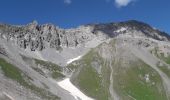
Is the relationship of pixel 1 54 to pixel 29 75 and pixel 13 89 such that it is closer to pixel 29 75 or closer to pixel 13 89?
pixel 29 75

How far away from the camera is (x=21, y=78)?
17350cm

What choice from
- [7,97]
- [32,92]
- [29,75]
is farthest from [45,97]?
[7,97]

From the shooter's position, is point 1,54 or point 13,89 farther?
point 1,54

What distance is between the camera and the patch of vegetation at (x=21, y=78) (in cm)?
16375

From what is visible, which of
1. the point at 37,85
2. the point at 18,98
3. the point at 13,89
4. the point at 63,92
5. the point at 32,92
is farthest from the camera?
the point at 63,92

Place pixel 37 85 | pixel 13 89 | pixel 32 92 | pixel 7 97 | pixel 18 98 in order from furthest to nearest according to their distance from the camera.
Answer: pixel 37 85, pixel 32 92, pixel 13 89, pixel 18 98, pixel 7 97

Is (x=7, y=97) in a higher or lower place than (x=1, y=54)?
lower

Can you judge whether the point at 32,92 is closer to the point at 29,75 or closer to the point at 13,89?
the point at 13,89

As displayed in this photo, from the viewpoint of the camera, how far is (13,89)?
140 metres

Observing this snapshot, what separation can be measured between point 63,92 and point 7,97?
72.0 m

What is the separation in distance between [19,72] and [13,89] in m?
41.2

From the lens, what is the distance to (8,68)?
180m

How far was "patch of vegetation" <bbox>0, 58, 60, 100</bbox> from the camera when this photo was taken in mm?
163750

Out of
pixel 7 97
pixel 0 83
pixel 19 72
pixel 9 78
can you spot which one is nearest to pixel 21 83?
pixel 9 78
